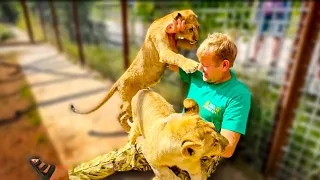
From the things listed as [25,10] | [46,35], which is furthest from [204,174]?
[46,35]

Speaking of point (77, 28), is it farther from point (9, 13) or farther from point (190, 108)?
point (9, 13)

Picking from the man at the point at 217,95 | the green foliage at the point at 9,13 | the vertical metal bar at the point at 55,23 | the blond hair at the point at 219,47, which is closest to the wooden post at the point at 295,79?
the man at the point at 217,95

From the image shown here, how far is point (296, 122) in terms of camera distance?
295 centimetres

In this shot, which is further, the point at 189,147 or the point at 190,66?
the point at 190,66

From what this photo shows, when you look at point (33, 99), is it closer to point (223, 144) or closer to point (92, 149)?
point (92, 149)

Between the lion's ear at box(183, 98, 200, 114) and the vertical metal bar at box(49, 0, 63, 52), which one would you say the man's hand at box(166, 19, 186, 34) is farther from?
the vertical metal bar at box(49, 0, 63, 52)

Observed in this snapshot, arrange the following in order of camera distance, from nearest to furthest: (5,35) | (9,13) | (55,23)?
(55,23) → (5,35) → (9,13)

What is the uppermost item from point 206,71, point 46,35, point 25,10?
point 206,71

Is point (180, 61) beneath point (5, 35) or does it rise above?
above

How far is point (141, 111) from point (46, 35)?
9.97 meters

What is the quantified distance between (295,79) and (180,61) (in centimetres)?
213

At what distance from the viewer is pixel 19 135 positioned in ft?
11.3

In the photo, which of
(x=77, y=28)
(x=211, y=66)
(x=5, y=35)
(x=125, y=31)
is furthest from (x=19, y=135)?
(x=5, y=35)

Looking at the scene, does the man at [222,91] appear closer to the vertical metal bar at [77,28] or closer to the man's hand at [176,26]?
the man's hand at [176,26]
